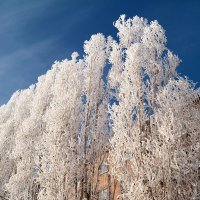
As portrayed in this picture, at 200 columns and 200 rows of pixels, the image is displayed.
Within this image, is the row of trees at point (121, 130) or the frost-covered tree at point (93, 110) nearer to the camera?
the row of trees at point (121, 130)

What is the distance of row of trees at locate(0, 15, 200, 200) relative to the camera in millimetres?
9141

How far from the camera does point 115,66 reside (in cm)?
1452

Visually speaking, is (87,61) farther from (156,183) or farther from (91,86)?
(156,183)

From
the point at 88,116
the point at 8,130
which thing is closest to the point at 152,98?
the point at 88,116

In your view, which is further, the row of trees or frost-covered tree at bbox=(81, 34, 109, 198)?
frost-covered tree at bbox=(81, 34, 109, 198)

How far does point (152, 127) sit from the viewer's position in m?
10.5

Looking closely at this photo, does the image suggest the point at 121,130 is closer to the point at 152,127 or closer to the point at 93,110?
the point at 152,127

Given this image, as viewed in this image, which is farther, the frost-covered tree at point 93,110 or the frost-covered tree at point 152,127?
the frost-covered tree at point 93,110

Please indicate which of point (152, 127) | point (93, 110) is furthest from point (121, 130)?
point (93, 110)

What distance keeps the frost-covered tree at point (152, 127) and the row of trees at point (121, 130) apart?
3cm

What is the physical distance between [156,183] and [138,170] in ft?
2.42

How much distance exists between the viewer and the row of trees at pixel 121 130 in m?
9.14

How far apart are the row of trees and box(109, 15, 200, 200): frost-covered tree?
0.03 m

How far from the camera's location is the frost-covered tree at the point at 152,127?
888 cm
